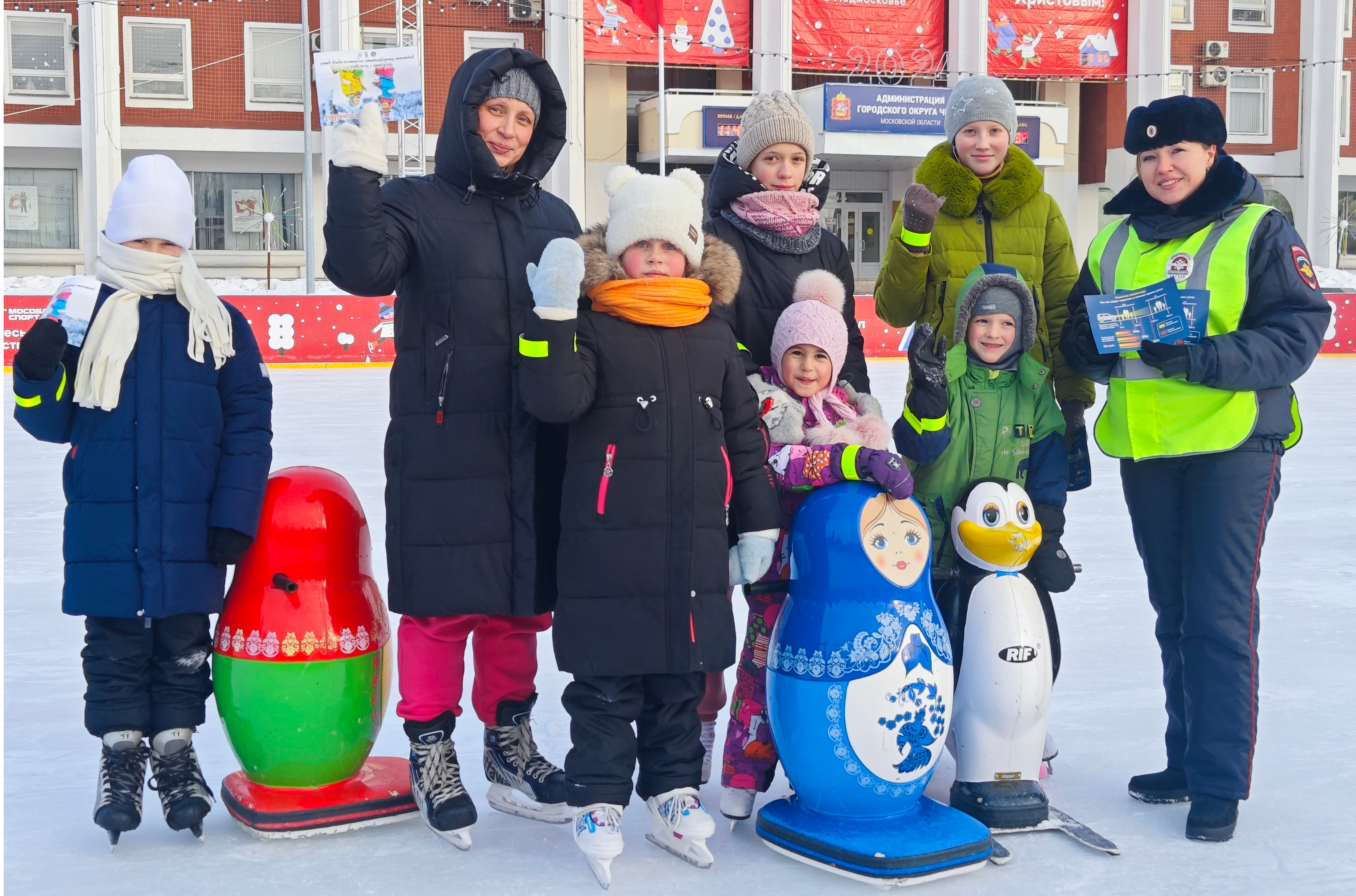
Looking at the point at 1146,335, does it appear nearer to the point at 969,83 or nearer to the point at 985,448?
the point at 985,448

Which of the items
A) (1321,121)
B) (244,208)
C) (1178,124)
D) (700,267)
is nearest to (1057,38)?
(1321,121)

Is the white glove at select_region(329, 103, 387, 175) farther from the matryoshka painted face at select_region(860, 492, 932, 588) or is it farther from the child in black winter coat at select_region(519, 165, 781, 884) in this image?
the matryoshka painted face at select_region(860, 492, 932, 588)

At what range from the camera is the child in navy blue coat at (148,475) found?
2768mm

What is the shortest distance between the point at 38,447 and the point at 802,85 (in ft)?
72.6

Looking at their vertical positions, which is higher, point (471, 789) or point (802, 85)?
point (802, 85)

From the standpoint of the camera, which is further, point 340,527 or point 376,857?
point 340,527

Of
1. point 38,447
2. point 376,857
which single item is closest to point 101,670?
point 376,857

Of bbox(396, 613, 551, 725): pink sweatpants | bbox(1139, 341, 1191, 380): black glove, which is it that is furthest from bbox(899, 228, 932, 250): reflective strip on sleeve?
Answer: bbox(396, 613, 551, 725): pink sweatpants

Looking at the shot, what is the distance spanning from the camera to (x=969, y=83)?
3.35 m

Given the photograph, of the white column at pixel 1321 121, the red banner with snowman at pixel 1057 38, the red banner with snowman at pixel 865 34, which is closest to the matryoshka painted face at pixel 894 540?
the red banner with snowman at pixel 865 34

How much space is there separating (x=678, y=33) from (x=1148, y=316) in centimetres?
2310

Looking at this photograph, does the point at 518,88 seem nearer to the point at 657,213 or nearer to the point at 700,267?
the point at 657,213

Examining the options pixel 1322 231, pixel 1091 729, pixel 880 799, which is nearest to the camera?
pixel 880 799

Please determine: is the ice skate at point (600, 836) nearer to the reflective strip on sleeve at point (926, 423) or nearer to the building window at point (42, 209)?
the reflective strip on sleeve at point (926, 423)
